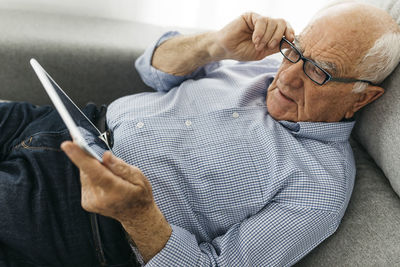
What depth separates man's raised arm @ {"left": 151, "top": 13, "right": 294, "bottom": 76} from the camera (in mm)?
919

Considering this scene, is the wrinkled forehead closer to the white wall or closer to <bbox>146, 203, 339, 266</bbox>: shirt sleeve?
<bbox>146, 203, 339, 266</bbox>: shirt sleeve

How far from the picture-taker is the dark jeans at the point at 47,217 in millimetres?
774

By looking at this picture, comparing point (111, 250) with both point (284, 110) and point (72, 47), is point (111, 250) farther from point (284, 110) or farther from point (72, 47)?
point (72, 47)

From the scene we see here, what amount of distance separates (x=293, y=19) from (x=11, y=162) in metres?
1.36

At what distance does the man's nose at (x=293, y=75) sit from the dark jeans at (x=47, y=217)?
2.10 feet

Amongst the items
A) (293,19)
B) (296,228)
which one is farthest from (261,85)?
(293,19)

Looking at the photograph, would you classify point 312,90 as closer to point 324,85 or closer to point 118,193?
point 324,85

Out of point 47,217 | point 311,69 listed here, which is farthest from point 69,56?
point 311,69

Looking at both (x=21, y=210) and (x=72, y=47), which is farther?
(x=72, y=47)

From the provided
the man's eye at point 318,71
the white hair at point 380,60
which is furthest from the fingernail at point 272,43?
the white hair at point 380,60

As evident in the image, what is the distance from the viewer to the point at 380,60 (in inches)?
34.4

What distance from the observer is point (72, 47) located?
122 cm

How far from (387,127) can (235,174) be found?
1.51ft

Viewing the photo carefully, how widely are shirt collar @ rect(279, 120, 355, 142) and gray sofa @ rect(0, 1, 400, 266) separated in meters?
0.08
